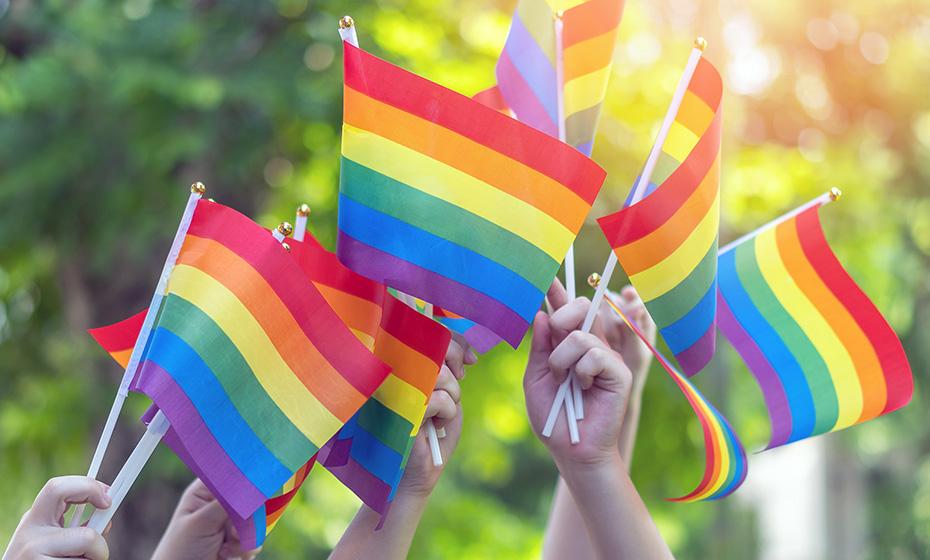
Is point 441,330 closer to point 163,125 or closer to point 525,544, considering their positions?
point 163,125

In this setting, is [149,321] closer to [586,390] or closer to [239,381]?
[239,381]

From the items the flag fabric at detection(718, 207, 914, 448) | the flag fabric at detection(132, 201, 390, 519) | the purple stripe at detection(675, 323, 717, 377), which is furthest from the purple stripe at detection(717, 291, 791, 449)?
the flag fabric at detection(132, 201, 390, 519)

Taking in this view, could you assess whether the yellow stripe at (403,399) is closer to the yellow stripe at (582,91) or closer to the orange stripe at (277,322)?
the orange stripe at (277,322)

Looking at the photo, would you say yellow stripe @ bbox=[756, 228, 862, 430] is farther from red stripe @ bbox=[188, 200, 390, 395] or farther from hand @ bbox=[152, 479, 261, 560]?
hand @ bbox=[152, 479, 261, 560]

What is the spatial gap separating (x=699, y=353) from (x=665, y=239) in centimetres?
28

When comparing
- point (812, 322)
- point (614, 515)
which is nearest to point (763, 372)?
point (812, 322)

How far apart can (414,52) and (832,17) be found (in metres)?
9.72

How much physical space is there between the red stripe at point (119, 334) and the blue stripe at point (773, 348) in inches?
54.2

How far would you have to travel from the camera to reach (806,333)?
8.69 feet

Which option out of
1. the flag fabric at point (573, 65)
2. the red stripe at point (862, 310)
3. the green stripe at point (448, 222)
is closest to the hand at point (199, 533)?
the green stripe at point (448, 222)

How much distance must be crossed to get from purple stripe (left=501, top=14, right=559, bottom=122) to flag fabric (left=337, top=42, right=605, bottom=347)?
390 mm

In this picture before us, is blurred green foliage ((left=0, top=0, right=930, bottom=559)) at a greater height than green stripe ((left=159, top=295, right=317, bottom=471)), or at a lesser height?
greater

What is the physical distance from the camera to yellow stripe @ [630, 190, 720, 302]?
2221mm

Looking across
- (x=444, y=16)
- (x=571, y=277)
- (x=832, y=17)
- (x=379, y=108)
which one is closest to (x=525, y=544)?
(x=444, y=16)
